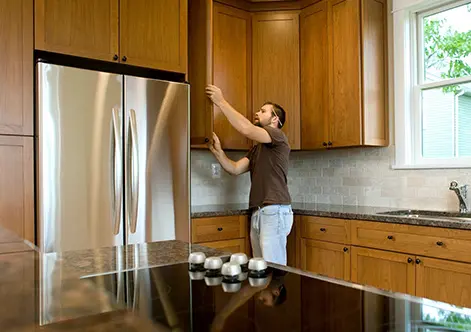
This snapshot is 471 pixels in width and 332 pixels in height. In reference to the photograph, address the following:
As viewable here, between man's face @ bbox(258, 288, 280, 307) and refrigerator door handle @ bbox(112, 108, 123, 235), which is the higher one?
refrigerator door handle @ bbox(112, 108, 123, 235)

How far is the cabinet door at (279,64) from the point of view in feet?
12.0

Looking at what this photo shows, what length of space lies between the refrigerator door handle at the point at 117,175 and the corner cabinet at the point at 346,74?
1.67 m

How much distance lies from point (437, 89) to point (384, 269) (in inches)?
55.6

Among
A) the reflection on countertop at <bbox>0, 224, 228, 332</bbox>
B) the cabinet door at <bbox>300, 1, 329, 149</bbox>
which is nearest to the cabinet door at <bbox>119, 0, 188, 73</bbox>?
the cabinet door at <bbox>300, 1, 329, 149</bbox>

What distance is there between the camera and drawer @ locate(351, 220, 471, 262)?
7.51 ft

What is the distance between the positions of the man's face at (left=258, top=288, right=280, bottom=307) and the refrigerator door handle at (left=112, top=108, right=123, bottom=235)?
5.79 feet

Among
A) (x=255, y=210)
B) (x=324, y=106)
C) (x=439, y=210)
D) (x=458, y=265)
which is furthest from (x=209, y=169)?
(x=458, y=265)

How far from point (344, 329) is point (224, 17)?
10.4ft

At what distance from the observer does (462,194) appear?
9.30 feet

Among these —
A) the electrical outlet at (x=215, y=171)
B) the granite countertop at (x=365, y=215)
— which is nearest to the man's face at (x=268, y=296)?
the granite countertop at (x=365, y=215)

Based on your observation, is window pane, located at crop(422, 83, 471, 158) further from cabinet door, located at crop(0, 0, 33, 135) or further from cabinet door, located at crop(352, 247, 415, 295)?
cabinet door, located at crop(0, 0, 33, 135)

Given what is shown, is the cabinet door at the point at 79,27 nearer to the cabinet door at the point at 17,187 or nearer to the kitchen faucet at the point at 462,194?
the cabinet door at the point at 17,187

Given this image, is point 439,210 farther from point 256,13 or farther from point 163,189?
point 256,13

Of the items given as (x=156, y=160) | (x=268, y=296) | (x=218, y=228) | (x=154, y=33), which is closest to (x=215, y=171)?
(x=218, y=228)
